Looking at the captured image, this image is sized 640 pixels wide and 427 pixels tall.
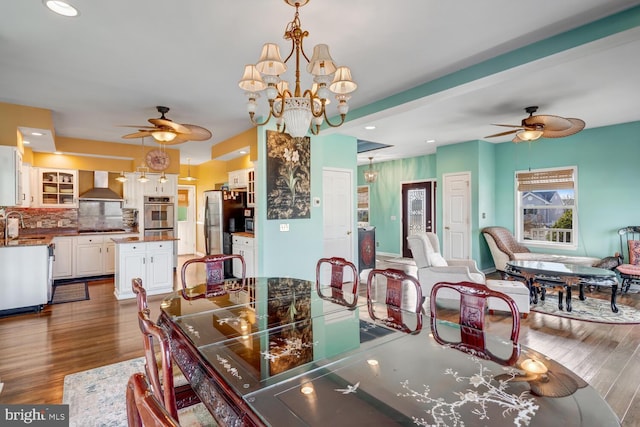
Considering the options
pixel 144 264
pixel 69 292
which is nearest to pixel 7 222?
pixel 69 292

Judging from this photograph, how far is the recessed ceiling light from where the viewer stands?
7.05ft

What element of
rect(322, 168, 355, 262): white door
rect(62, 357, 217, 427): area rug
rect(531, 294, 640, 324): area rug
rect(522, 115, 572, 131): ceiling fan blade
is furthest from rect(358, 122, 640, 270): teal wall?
rect(62, 357, 217, 427): area rug

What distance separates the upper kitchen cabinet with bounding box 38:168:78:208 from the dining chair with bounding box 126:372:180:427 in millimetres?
7309

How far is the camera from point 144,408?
69 cm

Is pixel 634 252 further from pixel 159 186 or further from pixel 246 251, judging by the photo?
pixel 159 186

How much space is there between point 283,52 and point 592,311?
4.88 meters

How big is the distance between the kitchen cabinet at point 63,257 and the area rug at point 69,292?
0.25 metres

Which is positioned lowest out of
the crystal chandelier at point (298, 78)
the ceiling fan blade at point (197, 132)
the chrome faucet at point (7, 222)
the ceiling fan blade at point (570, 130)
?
the chrome faucet at point (7, 222)

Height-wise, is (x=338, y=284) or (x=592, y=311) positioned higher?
(x=338, y=284)

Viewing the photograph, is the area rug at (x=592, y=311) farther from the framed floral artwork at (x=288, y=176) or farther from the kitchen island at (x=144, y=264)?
the kitchen island at (x=144, y=264)

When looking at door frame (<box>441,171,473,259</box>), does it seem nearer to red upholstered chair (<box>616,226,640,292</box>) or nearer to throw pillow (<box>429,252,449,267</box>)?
A: red upholstered chair (<box>616,226,640,292</box>)

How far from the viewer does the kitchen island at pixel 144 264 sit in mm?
4824

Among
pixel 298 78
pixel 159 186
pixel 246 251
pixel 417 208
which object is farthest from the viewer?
pixel 417 208

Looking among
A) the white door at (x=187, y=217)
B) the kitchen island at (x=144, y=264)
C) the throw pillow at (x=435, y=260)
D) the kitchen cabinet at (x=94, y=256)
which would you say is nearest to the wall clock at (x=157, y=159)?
the kitchen cabinet at (x=94, y=256)
